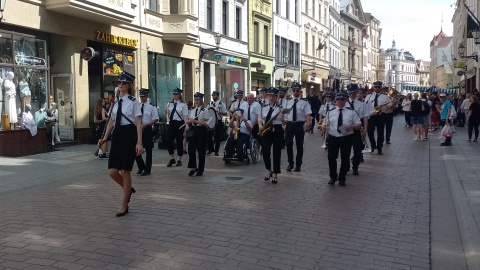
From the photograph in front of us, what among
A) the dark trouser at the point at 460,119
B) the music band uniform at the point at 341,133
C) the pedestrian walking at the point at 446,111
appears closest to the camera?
the music band uniform at the point at 341,133

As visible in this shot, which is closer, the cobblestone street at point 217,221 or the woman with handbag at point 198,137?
the cobblestone street at point 217,221

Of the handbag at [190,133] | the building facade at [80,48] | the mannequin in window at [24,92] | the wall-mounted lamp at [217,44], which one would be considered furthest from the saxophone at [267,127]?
the wall-mounted lamp at [217,44]

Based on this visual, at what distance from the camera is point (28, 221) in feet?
21.6

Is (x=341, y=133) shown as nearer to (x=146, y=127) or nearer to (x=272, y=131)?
(x=272, y=131)

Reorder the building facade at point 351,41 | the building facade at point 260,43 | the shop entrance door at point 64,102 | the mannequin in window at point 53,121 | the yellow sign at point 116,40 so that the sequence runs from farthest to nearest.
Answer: the building facade at point 351,41, the building facade at point 260,43, the yellow sign at point 116,40, the shop entrance door at point 64,102, the mannequin in window at point 53,121

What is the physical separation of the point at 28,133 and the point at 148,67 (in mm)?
8438

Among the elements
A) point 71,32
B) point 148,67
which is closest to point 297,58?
point 148,67

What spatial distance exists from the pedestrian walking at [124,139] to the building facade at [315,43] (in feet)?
121

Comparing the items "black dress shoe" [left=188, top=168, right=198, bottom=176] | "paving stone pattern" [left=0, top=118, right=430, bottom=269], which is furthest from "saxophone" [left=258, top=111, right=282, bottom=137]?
"black dress shoe" [left=188, top=168, right=198, bottom=176]

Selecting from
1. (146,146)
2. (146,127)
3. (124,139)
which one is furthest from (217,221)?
(146,146)

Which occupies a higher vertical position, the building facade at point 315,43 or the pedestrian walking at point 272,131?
the building facade at point 315,43

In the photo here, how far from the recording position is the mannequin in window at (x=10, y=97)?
14.4 m

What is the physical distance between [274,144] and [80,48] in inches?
380

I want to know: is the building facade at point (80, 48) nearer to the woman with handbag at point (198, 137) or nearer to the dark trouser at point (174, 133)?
the dark trouser at point (174, 133)
